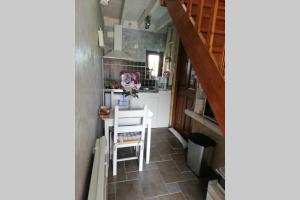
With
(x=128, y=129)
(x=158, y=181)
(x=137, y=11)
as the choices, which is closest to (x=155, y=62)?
(x=137, y=11)

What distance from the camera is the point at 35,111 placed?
1.30ft

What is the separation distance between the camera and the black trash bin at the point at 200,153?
2152 mm

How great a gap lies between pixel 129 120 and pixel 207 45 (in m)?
1.39

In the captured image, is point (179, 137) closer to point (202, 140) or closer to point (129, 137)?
point (202, 140)

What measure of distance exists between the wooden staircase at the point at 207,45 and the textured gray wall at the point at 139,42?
3.06 m

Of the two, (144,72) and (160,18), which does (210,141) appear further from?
(160,18)

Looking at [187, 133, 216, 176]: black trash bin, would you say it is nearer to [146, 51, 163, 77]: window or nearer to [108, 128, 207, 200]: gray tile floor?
[108, 128, 207, 200]: gray tile floor

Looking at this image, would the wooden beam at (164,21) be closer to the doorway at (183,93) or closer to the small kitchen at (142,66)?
the small kitchen at (142,66)

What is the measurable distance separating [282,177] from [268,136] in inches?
3.7

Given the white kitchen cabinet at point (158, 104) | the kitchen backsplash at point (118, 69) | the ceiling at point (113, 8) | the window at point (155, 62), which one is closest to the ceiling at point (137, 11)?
the ceiling at point (113, 8)

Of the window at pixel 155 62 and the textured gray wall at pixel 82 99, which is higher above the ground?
the window at pixel 155 62

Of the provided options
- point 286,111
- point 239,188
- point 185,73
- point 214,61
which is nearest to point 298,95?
point 286,111

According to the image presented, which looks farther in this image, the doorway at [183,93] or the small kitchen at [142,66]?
the small kitchen at [142,66]

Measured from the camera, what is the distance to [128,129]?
2117 mm
